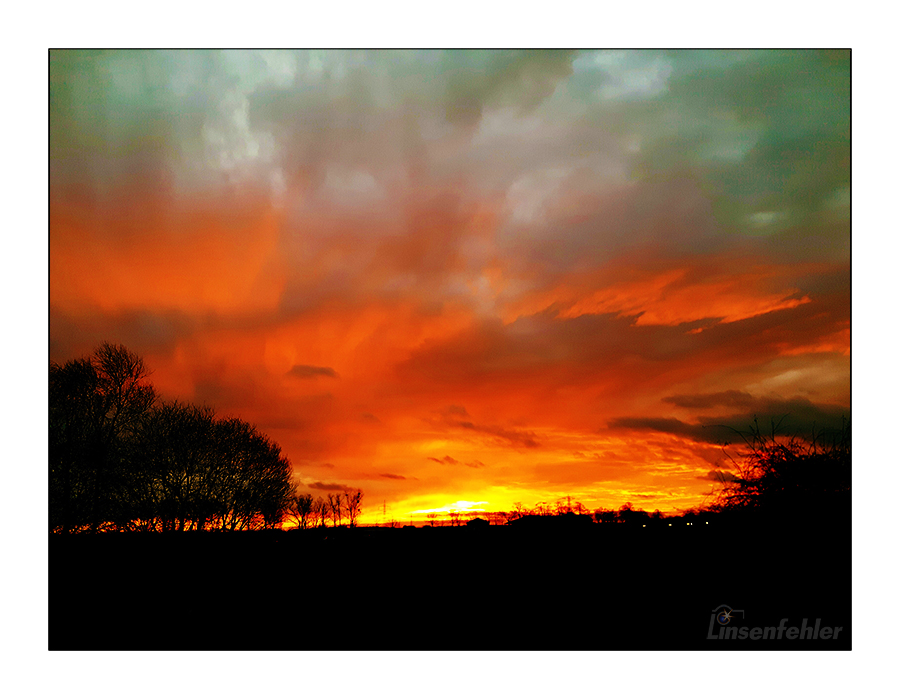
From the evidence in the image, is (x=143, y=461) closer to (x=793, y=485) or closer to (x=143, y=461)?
(x=143, y=461)

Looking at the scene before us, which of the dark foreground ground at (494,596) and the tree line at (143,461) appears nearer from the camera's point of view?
the dark foreground ground at (494,596)

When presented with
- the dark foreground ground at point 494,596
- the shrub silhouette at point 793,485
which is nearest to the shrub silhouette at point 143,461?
the dark foreground ground at point 494,596

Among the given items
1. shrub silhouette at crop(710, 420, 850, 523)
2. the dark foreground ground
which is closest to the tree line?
the dark foreground ground

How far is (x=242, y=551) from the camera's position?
41.7 ft

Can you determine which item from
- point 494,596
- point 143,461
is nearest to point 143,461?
point 143,461

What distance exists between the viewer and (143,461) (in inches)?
758

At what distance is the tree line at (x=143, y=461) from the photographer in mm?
15164

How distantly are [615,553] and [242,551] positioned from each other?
28.7 feet

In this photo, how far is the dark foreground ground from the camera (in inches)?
297

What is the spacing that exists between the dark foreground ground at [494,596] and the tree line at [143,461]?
457cm

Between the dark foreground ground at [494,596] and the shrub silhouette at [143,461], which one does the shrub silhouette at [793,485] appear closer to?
the dark foreground ground at [494,596]
